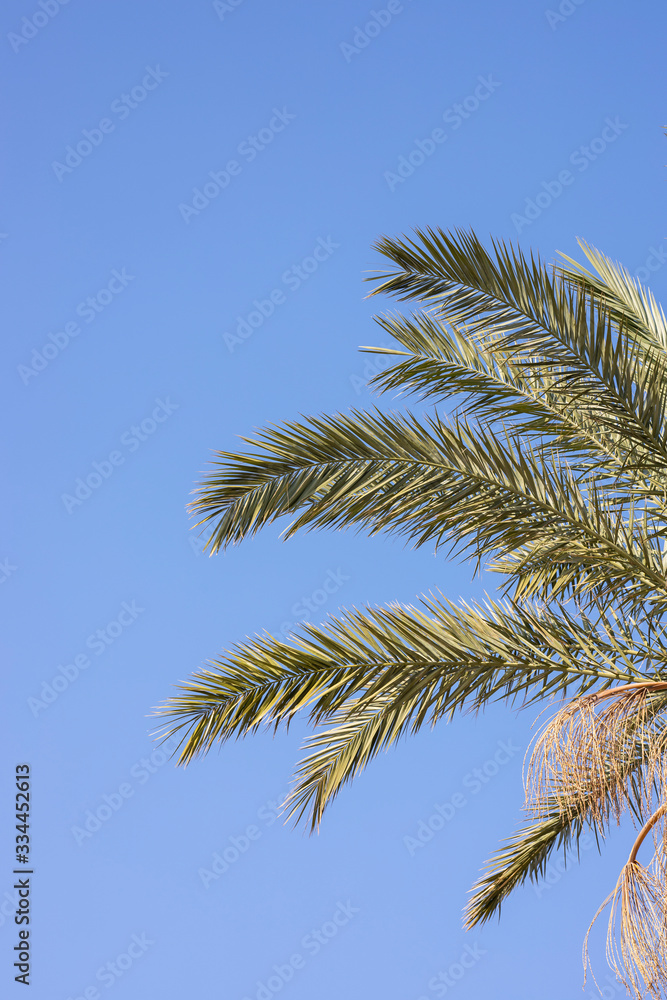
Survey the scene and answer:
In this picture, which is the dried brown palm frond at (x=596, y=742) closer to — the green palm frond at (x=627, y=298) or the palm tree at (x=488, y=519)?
the palm tree at (x=488, y=519)

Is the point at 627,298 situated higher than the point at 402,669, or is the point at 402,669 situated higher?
the point at 627,298

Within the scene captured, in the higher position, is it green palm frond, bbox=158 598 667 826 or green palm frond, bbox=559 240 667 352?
green palm frond, bbox=559 240 667 352

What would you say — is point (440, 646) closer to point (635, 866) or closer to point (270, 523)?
point (270, 523)

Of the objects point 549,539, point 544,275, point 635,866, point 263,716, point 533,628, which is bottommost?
point 635,866

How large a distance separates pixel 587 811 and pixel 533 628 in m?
1.25

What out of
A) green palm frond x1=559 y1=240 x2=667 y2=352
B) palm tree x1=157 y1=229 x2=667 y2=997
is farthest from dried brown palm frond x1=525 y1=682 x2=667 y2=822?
green palm frond x1=559 y1=240 x2=667 y2=352

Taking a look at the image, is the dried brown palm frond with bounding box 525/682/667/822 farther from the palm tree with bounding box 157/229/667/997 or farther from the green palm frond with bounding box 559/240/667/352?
the green palm frond with bounding box 559/240/667/352

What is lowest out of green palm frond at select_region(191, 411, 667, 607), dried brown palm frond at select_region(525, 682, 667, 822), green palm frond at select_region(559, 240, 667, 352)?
dried brown palm frond at select_region(525, 682, 667, 822)

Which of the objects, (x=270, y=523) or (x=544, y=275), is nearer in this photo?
(x=544, y=275)

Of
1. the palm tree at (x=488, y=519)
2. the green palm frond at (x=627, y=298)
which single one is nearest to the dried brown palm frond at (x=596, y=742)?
the palm tree at (x=488, y=519)

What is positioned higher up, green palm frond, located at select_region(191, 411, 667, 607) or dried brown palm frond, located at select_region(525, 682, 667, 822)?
green palm frond, located at select_region(191, 411, 667, 607)

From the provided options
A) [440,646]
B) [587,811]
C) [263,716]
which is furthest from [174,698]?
[587,811]

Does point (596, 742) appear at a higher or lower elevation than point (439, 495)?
lower

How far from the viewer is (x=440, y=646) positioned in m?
6.02
